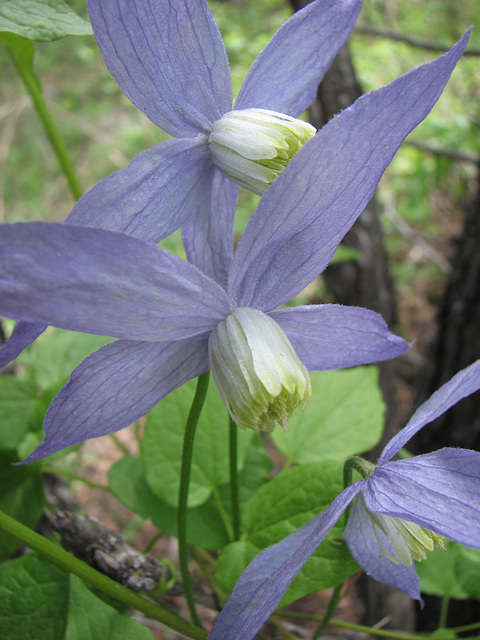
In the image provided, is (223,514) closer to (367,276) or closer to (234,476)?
(234,476)

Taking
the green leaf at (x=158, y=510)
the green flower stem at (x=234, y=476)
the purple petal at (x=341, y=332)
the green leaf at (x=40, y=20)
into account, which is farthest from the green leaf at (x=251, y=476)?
the green leaf at (x=40, y=20)

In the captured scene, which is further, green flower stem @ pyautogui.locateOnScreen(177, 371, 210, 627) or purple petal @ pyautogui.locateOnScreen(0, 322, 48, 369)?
green flower stem @ pyautogui.locateOnScreen(177, 371, 210, 627)

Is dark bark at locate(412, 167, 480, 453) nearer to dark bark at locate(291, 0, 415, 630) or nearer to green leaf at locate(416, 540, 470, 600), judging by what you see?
dark bark at locate(291, 0, 415, 630)

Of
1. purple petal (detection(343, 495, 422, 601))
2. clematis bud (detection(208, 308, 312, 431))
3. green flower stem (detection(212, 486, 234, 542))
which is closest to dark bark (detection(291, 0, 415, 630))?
green flower stem (detection(212, 486, 234, 542))

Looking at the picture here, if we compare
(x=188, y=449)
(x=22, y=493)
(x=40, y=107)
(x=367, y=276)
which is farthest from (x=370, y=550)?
(x=367, y=276)

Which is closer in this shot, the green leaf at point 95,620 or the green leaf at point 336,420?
the green leaf at point 95,620

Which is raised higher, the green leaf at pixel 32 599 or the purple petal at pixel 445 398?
the purple petal at pixel 445 398

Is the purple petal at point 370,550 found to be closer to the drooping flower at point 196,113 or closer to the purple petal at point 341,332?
the purple petal at point 341,332
